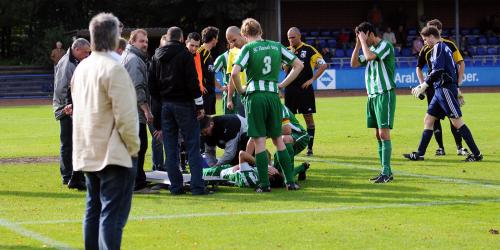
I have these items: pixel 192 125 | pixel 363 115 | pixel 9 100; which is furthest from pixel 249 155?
pixel 9 100

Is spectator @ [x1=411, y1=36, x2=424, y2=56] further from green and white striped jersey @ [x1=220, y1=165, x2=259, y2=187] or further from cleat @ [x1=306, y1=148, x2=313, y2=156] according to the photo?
green and white striped jersey @ [x1=220, y1=165, x2=259, y2=187]

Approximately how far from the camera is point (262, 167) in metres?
11.6

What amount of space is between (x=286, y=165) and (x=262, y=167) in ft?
1.14

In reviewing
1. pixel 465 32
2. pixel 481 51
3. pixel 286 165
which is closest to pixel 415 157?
pixel 286 165

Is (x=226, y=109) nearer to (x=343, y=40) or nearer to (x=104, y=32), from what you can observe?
(x=104, y=32)

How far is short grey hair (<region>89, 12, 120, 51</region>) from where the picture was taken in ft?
22.1

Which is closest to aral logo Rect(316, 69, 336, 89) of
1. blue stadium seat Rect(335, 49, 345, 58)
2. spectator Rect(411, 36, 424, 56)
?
blue stadium seat Rect(335, 49, 345, 58)

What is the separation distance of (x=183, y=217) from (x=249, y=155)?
2.37 meters

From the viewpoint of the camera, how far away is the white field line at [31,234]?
8578mm

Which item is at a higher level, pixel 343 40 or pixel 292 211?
pixel 343 40

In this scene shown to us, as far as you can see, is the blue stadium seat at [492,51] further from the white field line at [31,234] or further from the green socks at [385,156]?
the white field line at [31,234]

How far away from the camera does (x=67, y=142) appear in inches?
501

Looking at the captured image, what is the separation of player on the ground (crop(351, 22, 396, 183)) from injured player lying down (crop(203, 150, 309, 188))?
1.36 m

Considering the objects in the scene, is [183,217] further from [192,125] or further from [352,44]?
[352,44]
